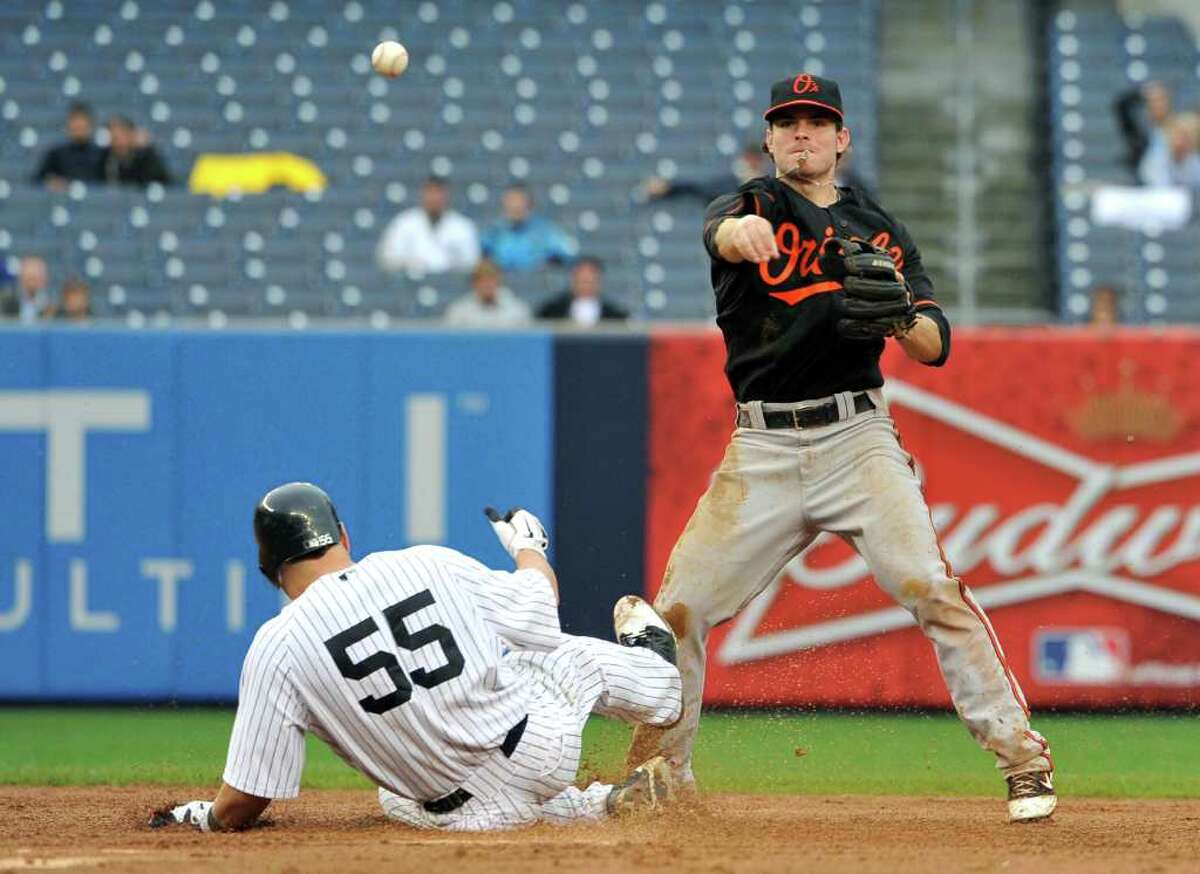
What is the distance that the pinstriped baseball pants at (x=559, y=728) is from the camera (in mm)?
5230

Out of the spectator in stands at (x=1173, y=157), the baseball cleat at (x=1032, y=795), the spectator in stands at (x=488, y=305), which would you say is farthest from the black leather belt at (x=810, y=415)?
the spectator in stands at (x=1173, y=157)

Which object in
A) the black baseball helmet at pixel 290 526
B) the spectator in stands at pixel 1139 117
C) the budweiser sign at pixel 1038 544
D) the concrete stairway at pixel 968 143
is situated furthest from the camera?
the concrete stairway at pixel 968 143

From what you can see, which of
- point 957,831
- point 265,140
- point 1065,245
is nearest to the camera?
point 957,831

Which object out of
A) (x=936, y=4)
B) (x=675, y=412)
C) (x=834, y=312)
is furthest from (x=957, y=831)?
(x=936, y=4)

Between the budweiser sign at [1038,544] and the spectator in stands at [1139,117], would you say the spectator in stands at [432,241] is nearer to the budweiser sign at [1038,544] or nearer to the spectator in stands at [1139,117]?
the budweiser sign at [1038,544]

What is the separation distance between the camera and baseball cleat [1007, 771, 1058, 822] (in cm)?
549

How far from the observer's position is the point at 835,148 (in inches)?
229

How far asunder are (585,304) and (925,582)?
5883mm

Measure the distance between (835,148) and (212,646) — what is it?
4.69m

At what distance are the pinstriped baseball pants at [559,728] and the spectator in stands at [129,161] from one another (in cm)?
853

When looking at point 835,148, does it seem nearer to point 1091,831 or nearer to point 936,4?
point 1091,831

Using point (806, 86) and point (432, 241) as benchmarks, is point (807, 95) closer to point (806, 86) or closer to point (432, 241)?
point (806, 86)

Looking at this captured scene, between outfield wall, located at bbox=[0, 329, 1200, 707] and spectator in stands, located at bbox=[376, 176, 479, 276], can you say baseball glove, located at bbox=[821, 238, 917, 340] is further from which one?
spectator in stands, located at bbox=[376, 176, 479, 276]

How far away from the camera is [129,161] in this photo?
1332cm
